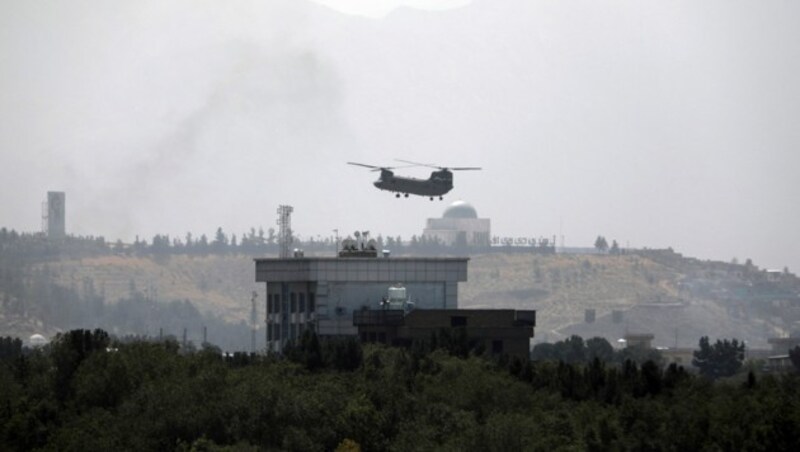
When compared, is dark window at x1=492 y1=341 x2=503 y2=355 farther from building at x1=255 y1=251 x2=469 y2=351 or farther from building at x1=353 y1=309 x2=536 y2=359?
building at x1=255 y1=251 x2=469 y2=351

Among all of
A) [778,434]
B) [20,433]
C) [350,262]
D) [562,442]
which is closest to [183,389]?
[20,433]

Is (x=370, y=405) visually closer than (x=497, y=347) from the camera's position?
Yes

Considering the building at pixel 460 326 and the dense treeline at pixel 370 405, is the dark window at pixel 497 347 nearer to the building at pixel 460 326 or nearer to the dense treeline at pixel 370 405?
the building at pixel 460 326

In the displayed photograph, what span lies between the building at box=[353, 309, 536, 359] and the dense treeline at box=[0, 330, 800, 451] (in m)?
16.0

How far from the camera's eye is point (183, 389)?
14150 centimetres

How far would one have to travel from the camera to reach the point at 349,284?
192 metres

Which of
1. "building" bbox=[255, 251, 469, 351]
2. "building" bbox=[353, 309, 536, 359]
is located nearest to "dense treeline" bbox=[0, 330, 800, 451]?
"building" bbox=[353, 309, 536, 359]

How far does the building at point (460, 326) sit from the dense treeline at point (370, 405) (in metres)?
16.0

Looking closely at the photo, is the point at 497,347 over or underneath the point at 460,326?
underneath

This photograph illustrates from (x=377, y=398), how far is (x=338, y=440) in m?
11.6

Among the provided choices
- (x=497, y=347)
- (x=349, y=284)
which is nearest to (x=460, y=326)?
(x=497, y=347)

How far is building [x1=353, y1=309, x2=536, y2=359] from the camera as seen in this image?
18400 cm

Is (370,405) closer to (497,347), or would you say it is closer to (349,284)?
(497,347)

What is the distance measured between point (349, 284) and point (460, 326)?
1308cm
